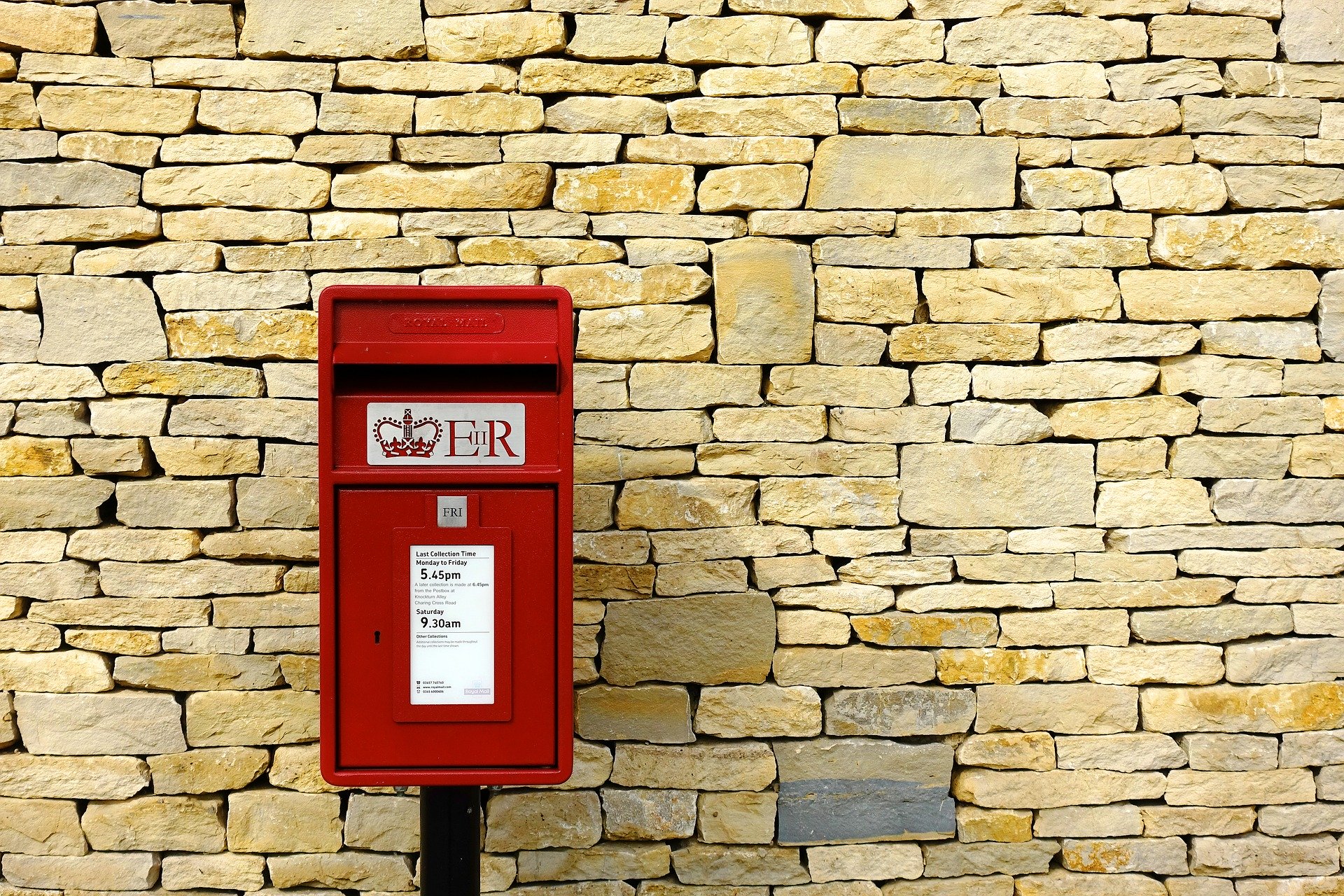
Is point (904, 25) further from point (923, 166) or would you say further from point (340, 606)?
point (340, 606)

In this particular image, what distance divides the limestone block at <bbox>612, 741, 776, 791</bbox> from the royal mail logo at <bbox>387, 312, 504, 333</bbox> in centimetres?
138

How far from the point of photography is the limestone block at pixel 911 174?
8.75 feet

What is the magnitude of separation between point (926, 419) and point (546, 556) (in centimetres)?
132

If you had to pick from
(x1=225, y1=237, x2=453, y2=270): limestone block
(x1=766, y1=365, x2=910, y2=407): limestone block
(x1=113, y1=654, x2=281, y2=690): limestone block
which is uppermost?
(x1=225, y1=237, x2=453, y2=270): limestone block

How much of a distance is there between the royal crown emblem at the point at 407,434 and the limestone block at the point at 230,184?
112 centimetres

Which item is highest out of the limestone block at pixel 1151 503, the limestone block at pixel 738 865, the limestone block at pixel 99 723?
the limestone block at pixel 1151 503

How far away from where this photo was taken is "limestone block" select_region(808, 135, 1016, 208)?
2.67 m

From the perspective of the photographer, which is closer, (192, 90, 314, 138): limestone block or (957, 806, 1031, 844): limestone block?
(192, 90, 314, 138): limestone block

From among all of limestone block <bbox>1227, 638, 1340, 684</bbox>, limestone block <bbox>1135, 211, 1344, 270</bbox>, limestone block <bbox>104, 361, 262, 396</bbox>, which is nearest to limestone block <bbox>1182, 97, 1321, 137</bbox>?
limestone block <bbox>1135, 211, 1344, 270</bbox>

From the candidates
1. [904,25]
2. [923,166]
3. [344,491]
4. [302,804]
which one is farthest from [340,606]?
[904,25]

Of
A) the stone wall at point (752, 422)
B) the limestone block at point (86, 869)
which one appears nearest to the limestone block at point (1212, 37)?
the stone wall at point (752, 422)

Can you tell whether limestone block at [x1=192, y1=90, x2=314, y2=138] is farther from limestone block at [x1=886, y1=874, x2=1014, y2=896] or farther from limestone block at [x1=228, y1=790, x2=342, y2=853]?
limestone block at [x1=886, y1=874, x2=1014, y2=896]

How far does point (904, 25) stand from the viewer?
267 centimetres

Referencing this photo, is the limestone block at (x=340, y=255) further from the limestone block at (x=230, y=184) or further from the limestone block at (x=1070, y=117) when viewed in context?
the limestone block at (x=1070, y=117)
